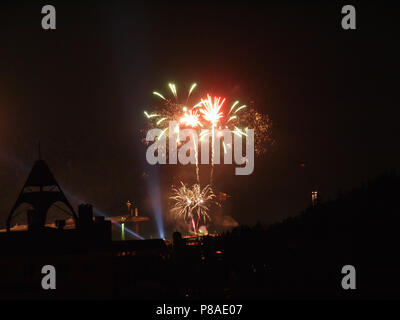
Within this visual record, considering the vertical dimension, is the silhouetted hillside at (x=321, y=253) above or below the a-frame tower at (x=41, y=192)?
below

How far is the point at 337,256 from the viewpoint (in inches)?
1523

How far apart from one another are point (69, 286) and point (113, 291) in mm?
2968

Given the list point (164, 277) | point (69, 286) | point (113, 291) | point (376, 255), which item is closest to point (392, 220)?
point (376, 255)

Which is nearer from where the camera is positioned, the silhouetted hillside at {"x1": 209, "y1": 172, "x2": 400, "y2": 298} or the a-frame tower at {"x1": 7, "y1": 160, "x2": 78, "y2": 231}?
the silhouetted hillside at {"x1": 209, "y1": 172, "x2": 400, "y2": 298}

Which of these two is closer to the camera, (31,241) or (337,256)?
(31,241)

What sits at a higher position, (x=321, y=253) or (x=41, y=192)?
(x=41, y=192)

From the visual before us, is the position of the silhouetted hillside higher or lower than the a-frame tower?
lower

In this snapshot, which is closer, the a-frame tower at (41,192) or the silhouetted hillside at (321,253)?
the silhouetted hillside at (321,253)
